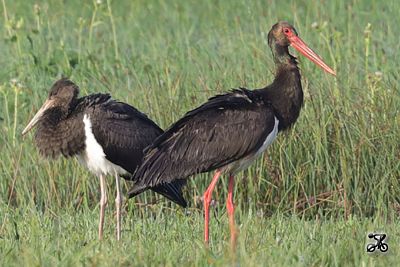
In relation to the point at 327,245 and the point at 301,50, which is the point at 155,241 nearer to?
the point at 327,245

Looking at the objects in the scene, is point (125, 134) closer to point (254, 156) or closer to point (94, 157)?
point (94, 157)

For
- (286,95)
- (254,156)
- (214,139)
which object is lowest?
(254,156)

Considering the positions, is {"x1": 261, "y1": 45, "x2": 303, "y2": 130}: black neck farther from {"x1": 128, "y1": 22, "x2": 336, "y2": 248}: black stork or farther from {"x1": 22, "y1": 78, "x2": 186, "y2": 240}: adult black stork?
{"x1": 22, "y1": 78, "x2": 186, "y2": 240}: adult black stork

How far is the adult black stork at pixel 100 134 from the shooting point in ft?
25.5

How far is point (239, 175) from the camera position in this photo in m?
8.48

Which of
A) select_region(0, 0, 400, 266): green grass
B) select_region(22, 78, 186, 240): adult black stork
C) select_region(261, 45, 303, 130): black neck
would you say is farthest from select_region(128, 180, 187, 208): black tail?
select_region(261, 45, 303, 130): black neck

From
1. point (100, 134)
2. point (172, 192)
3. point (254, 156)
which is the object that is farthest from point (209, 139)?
point (100, 134)

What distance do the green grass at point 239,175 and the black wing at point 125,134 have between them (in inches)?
13.3

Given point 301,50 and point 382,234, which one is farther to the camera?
point 301,50

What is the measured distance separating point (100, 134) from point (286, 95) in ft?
4.14

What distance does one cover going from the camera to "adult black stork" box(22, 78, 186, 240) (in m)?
7.78

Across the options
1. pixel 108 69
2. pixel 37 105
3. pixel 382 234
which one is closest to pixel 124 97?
pixel 37 105

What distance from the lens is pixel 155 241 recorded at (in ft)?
22.0

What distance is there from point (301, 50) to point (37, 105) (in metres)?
2.38
